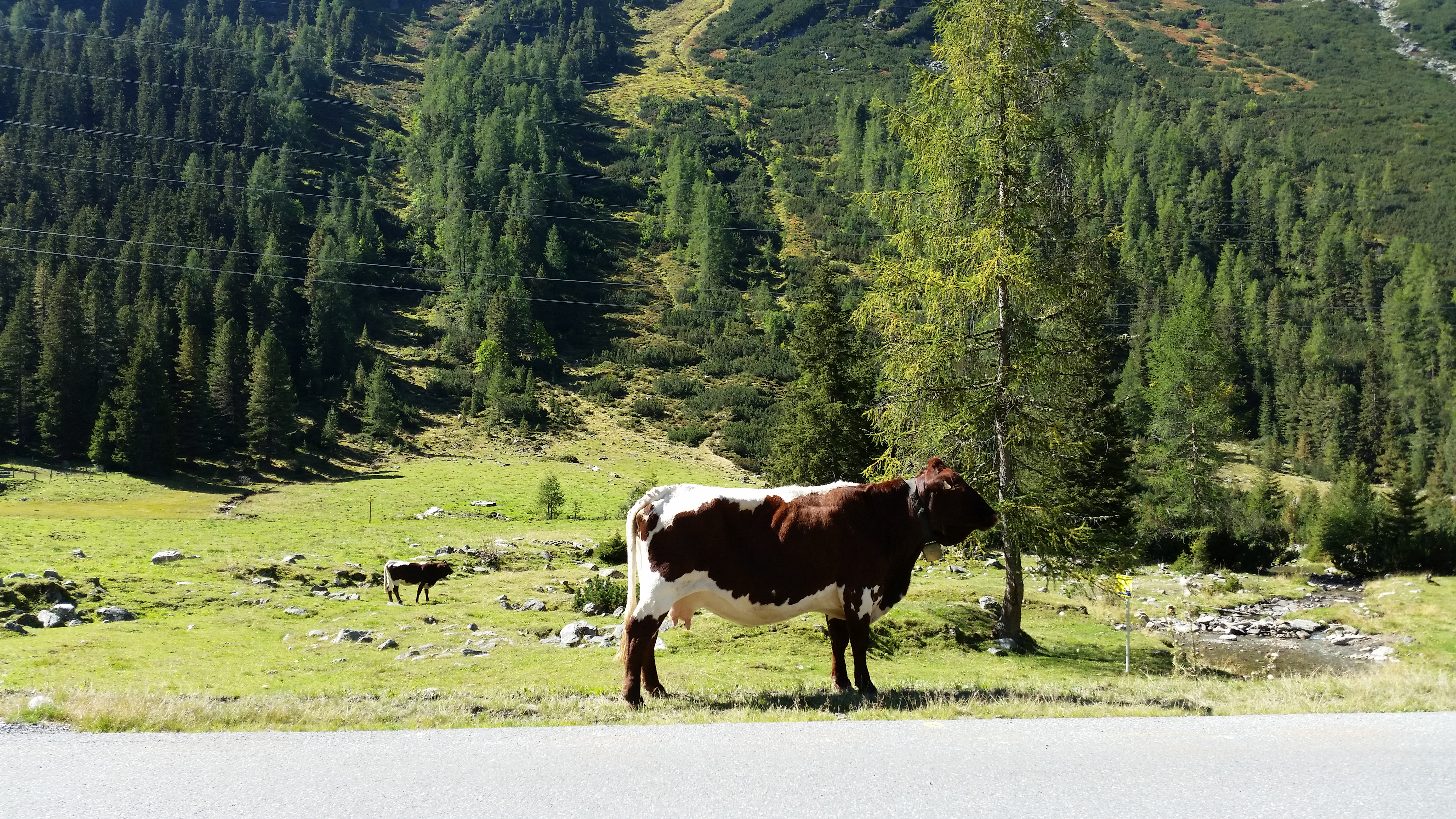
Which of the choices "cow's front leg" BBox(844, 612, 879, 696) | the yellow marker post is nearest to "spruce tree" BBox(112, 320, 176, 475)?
the yellow marker post

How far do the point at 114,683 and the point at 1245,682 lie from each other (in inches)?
655

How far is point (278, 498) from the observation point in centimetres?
5559

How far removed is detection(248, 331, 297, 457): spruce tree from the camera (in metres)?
66.2

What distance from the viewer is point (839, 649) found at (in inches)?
399

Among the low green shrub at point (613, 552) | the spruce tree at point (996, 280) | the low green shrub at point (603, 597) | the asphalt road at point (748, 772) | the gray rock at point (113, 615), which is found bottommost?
the low green shrub at point (613, 552)

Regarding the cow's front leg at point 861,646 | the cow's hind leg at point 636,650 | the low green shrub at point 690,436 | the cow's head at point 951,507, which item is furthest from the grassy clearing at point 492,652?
the low green shrub at point 690,436

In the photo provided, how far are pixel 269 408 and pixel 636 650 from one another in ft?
220

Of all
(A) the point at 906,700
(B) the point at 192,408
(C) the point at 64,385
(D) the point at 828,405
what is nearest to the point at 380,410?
(B) the point at 192,408

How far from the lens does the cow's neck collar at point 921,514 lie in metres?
10.1

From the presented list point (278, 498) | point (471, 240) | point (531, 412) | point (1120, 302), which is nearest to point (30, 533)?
point (278, 498)

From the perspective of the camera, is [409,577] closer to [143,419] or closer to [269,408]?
[143,419]

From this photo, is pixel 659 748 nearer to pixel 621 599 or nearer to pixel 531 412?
pixel 621 599

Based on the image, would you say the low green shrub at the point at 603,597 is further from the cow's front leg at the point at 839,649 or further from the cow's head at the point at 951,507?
the cow's head at the point at 951,507

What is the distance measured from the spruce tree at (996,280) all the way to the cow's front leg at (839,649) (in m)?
8.25
